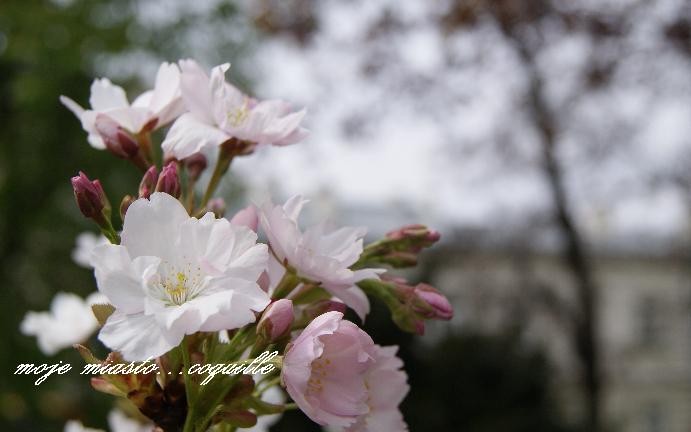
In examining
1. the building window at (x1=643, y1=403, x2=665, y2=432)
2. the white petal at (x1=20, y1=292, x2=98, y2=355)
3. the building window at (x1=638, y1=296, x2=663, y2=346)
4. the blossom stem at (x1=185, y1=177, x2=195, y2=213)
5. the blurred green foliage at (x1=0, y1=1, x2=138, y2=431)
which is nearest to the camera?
the blossom stem at (x1=185, y1=177, x2=195, y2=213)

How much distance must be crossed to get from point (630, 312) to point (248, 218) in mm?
22516

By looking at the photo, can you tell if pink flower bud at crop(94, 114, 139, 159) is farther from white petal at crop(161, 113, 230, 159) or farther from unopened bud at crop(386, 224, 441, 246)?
unopened bud at crop(386, 224, 441, 246)

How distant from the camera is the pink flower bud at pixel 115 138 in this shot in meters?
0.77

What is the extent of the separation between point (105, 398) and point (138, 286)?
4321 millimetres

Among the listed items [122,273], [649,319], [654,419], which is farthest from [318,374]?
[649,319]

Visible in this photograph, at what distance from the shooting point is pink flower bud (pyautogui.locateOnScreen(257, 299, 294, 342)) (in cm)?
62

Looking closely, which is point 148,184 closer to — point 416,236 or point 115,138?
point 115,138

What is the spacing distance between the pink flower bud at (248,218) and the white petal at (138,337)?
0.46 ft

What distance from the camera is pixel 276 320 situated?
617 mm

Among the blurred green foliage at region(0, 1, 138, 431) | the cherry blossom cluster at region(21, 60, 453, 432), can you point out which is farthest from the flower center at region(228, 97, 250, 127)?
the blurred green foliage at region(0, 1, 138, 431)

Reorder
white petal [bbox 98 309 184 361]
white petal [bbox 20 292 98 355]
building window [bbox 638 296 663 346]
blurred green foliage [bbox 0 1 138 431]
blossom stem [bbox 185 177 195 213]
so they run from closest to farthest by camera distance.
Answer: white petal [bbox 98 309 184 361] → blossom stem [bbox 185 177 195 213] → white petal [bbox 20 292 98 355] → blurred green foliage [bbox 0 1 138 431] → building window [bbox 638 296 663 346]

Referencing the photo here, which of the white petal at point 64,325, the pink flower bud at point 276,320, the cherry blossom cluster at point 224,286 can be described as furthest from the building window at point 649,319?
the pink flower bud at point 276,320

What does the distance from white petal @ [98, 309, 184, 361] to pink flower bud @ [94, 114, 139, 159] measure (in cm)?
24

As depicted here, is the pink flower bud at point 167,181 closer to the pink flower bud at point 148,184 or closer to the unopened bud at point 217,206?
the pink flower bud at point 148,184
